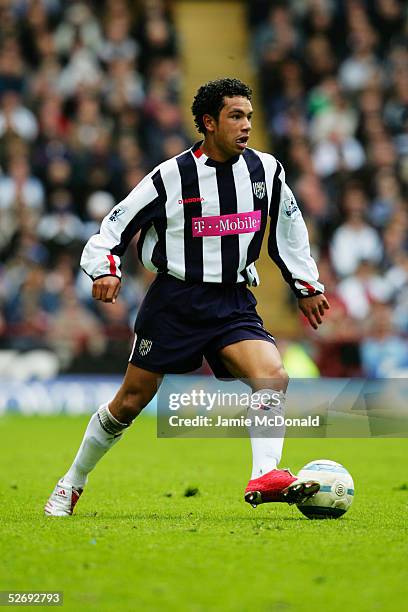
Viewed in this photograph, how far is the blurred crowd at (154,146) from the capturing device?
15.3m

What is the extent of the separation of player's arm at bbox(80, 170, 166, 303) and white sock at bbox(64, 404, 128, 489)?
0.66 m

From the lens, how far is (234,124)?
20.9 feet

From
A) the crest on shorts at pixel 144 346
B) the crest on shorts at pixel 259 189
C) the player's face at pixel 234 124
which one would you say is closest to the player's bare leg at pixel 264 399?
the crest on shorts at pixel 144 346

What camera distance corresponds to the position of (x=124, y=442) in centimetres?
1203

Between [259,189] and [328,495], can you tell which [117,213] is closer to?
[259,189]

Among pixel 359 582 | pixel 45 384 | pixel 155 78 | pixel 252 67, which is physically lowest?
pixel 359 582

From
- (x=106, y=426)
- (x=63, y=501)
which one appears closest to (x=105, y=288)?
(x=106, y=426)

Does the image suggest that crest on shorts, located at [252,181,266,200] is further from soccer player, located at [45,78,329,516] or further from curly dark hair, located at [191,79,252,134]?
curly dark hair, located at [191,79,252,134]

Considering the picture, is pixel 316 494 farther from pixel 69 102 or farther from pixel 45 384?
pixel 69 102

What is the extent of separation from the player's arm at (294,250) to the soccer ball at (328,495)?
0.81 metres

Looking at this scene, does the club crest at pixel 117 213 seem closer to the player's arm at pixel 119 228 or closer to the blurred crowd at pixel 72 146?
the player's arm at pixel 119 228

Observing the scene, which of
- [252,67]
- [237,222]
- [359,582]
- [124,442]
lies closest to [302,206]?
[252,67]

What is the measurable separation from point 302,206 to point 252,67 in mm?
4411

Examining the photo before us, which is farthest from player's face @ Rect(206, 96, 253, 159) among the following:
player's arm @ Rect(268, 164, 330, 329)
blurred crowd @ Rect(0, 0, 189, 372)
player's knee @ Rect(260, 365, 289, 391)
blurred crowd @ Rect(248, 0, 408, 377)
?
blurred crowd @ Rect(248, 0, 408, 377)
